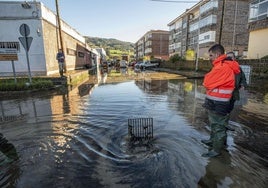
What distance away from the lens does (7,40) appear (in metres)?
15.6

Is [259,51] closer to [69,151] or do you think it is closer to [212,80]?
[212,80]

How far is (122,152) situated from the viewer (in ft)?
12.4

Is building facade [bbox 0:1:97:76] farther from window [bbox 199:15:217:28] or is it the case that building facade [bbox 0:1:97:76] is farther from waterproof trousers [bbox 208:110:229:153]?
window [bbox 199:15:217:28]

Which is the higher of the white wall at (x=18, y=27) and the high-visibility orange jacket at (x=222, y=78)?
the white wall at (x=18, y=27)

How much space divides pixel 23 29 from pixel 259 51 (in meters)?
22.2

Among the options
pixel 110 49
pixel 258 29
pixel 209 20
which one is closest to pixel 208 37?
pixel 209 20

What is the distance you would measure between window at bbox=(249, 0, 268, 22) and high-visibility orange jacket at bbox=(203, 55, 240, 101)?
20.8 meters

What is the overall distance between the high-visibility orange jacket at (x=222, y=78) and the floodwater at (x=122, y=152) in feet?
3.86

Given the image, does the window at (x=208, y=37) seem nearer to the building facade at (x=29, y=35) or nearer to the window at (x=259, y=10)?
the window at (x=259, y=10)

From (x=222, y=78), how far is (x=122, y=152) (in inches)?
90.5

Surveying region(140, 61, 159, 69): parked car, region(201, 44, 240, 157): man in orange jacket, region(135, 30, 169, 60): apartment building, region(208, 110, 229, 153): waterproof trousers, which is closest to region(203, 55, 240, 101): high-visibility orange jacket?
region(201, 44, 240, 157): man in orange jacket

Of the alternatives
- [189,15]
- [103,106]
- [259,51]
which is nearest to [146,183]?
[103,106]

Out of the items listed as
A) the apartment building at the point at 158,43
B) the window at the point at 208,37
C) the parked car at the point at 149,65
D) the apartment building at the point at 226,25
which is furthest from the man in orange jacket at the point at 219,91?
the apartment building at the point at 158,43

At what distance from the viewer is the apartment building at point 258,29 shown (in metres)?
19.5
